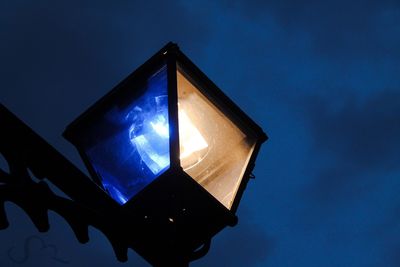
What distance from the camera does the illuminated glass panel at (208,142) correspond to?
2.96 m

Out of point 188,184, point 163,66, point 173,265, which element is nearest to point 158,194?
point 188,184

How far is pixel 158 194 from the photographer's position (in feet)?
9.09

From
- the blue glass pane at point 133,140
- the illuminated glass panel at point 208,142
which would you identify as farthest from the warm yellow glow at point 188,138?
the blue glass pane at point 133,140

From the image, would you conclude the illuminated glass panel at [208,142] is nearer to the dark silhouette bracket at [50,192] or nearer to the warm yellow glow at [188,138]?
the warm yellow glow at [188,138]

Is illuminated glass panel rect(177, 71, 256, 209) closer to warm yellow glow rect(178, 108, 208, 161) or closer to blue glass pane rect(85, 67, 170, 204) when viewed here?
warm yellow glow rect(178, 108, 208, 161)

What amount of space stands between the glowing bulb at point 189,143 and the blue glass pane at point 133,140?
0.37ft

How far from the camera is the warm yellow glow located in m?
2.94

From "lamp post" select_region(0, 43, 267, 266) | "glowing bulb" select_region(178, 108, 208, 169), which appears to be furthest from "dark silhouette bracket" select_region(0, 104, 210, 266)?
"glowing bulb" select_region(178, 108, 208, 169)

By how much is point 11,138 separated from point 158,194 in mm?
691

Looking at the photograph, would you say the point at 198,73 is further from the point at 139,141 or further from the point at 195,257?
the point at 195,257

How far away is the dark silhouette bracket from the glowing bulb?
39cm

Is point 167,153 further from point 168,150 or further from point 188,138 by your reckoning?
point 188,138

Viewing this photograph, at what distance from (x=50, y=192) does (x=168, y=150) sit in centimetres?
61

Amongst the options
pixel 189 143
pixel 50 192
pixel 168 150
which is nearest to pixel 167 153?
pixel 168 150
